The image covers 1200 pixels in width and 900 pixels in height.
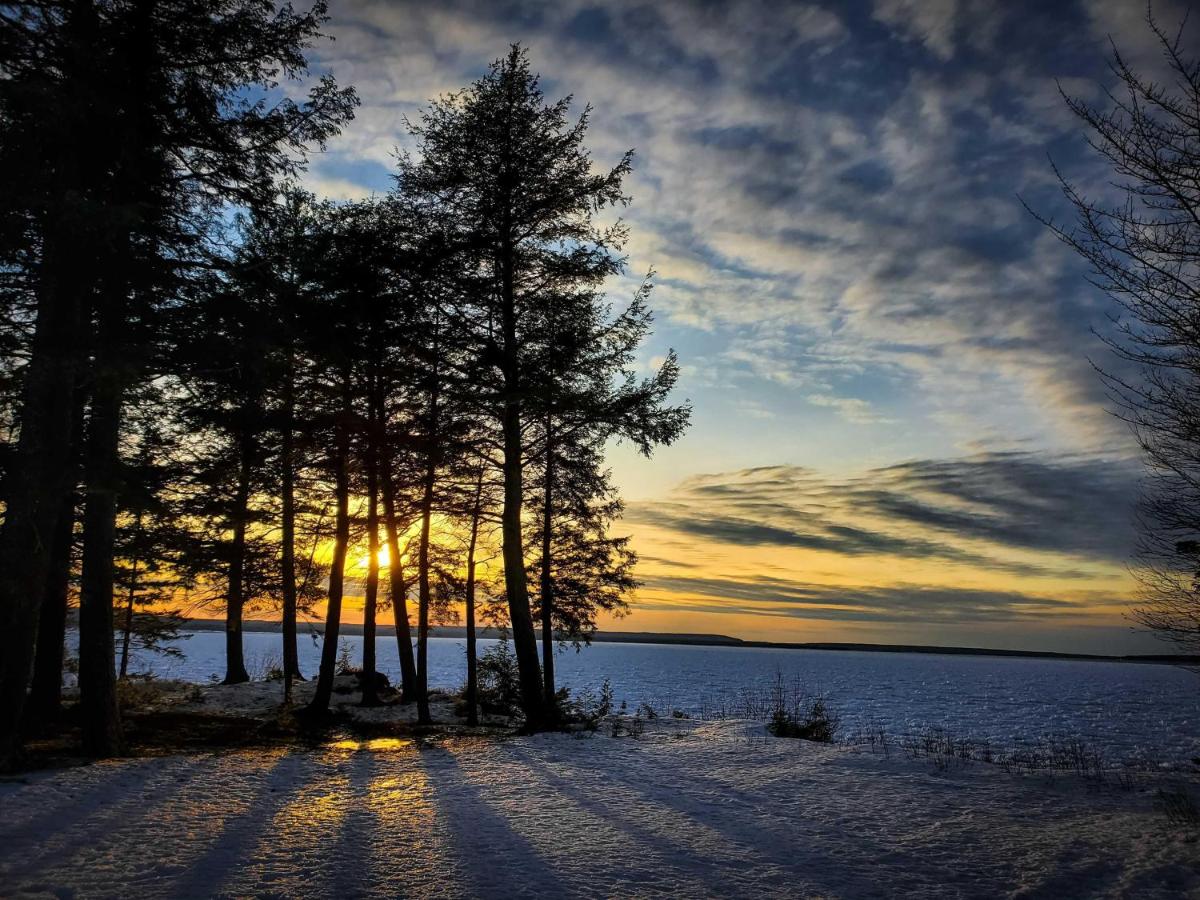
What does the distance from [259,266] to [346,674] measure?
20.3 m

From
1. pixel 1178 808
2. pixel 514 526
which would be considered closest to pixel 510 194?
pixel 514 526

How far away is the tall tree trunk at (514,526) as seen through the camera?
51.5 feet

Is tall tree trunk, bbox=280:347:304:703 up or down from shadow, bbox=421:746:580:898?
up

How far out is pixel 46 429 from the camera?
967cm

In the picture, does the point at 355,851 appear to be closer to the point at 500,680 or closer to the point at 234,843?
the point at 234,843

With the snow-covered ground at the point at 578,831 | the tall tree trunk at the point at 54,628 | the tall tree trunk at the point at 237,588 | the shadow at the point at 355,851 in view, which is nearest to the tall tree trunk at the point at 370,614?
the tall tree trunk at the point at 237,588

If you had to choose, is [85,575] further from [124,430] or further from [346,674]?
[346,674]

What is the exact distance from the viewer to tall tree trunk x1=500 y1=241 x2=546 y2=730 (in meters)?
15.7

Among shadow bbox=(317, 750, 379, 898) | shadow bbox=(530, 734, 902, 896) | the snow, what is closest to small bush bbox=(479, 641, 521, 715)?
the snow

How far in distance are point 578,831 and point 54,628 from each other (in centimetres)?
1166

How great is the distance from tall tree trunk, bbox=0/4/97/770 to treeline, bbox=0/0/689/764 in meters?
0.04

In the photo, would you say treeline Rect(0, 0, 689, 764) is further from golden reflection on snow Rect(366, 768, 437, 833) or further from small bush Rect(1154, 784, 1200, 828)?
small bush Rect(1154, 784, 1200, 828)

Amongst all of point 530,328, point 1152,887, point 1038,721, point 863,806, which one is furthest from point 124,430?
point 1038,721

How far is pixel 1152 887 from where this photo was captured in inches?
229
